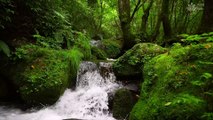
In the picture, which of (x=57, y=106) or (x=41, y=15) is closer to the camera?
(x=57, y=106)

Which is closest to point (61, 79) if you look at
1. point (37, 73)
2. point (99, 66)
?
point (37, 73)

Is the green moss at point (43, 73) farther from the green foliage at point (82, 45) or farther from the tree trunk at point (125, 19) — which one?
the tree trunk at point (125, 19)

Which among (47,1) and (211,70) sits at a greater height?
(47,1)

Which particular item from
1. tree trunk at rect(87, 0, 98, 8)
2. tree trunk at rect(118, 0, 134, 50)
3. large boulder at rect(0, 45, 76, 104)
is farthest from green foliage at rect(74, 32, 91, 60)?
tree trunk at rect(87, 0, 98, 8)

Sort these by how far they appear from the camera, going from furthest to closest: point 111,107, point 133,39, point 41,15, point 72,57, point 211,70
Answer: point 133,39 < point 41,15 < point 72,57 < point 111,107 < point 211,70

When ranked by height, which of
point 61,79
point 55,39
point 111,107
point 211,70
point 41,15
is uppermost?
point 41,15

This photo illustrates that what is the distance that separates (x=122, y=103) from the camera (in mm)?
5738

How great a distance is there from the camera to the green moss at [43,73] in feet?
18.8

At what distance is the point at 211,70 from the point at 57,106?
3685mm

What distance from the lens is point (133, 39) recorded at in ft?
A: 37.0

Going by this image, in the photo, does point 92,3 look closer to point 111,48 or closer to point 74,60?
point 111,48

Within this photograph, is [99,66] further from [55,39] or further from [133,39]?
[133,39]

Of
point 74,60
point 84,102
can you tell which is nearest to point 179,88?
point 84,102

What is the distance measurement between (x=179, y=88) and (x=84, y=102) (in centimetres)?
281
